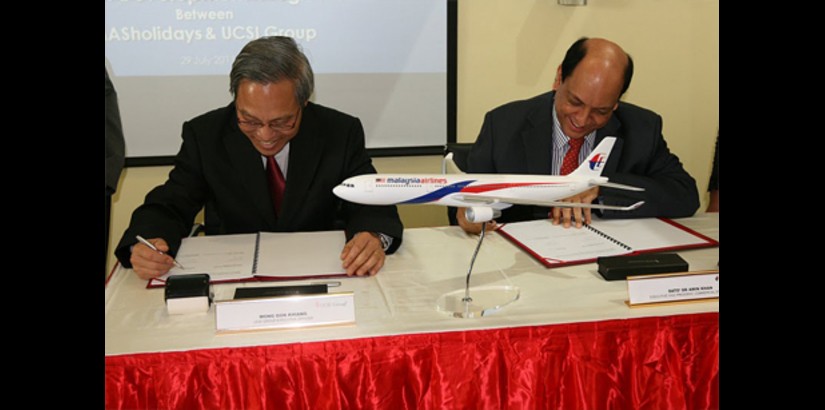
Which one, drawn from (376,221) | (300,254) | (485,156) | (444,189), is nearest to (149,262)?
(300,254)

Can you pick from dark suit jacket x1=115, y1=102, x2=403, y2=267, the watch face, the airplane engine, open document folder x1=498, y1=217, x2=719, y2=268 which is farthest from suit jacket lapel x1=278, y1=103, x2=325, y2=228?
the airplane engine

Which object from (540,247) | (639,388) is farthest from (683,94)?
(639,388)

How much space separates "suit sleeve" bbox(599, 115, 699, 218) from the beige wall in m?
Answer: 1.70

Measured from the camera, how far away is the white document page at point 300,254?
2012 mm

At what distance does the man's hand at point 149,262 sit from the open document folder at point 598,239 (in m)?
1.17

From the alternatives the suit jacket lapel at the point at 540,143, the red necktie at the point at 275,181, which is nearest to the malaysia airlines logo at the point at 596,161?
the suit jacket lapel at the point at 540,143

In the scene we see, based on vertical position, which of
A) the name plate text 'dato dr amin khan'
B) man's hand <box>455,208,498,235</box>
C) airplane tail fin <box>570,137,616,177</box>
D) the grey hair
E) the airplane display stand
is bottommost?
the airplane display stand

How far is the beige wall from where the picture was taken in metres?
4.15

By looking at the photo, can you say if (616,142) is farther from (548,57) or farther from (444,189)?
(548,57)

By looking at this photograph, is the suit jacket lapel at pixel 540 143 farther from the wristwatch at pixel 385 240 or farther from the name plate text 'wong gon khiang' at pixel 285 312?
the name plate text 'wong gon khiang' at pixel 285 312

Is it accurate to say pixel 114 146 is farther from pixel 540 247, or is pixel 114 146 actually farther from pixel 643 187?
pixel 643 187

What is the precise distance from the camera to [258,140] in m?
2.34

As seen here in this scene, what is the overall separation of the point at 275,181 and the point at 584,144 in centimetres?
125

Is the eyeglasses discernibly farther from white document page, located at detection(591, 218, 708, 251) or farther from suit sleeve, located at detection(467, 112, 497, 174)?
white document page, located at detection(591, 218, 708, 251)
